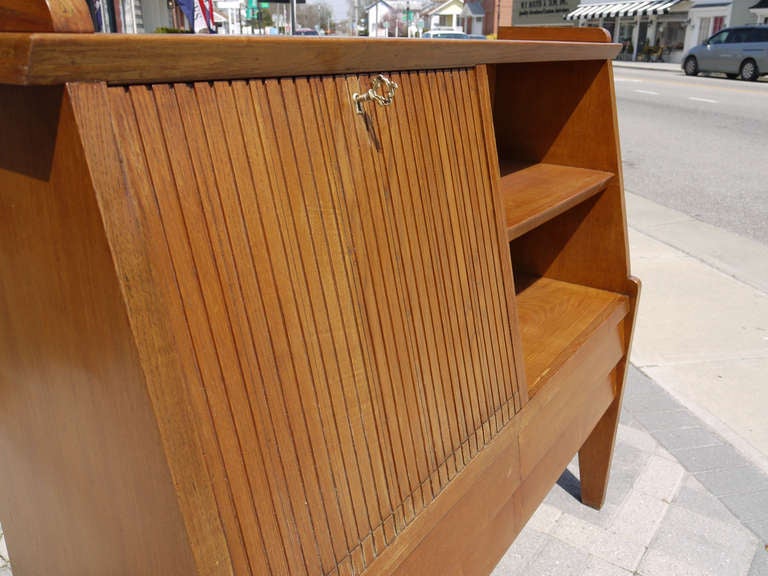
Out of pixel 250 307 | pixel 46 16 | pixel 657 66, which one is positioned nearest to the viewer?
pixel 46 16

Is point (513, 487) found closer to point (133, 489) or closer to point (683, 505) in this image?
point (133, 489)

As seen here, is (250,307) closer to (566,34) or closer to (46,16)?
(46,16)

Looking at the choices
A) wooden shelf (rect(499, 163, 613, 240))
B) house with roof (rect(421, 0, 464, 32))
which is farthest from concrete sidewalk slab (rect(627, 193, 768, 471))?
house with roof (rect(421, 0, 464, 32))

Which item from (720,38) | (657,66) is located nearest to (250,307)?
(720,38)

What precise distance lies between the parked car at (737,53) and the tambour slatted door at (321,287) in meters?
19.8

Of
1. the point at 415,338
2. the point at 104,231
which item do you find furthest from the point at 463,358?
the point at 104,231

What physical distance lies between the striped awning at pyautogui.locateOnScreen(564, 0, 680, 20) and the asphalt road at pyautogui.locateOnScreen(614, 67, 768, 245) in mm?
17754

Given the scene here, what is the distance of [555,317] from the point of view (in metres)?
2.07

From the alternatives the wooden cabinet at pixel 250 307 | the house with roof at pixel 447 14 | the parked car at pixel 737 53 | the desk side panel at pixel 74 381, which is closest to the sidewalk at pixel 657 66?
the parked car at pixel 737 53

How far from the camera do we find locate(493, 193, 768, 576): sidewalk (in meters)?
2.24

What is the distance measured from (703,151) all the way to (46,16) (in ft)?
33.8

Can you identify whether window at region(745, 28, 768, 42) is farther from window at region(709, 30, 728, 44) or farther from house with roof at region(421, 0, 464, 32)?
house with roof at region(421, 0, 464, 32)

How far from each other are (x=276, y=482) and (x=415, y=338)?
0.37m

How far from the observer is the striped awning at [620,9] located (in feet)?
104
